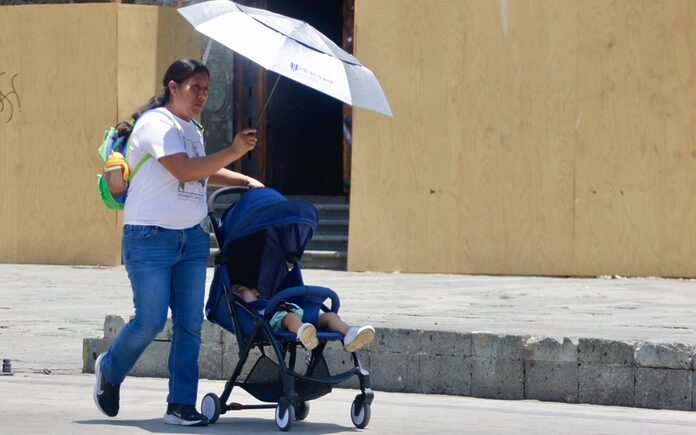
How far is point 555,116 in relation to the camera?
14.5 meters

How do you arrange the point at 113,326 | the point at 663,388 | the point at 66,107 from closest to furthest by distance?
1. the point at 663,388
2. the point at 113,326
3. the point at 66,107

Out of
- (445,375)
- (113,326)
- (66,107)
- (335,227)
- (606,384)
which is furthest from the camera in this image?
(66,107)

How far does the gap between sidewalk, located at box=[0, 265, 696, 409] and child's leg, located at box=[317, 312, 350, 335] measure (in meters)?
1.70

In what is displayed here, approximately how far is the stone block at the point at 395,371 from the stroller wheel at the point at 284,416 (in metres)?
1.94

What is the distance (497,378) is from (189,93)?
257 centimetres

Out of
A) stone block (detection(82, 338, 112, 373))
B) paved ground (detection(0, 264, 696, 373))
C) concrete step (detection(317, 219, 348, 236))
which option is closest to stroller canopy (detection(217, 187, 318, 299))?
paved ground (detection(0, 264, 696, 373))

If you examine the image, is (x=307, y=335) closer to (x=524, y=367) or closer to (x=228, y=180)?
(x=228, y=180)

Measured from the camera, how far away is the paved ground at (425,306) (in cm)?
942

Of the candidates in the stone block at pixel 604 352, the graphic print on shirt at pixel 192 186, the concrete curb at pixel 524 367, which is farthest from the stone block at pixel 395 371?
the graphic print on shirt at pixel 192 186

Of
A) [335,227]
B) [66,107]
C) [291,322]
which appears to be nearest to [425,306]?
[291,322]

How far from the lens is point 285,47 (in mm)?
6852

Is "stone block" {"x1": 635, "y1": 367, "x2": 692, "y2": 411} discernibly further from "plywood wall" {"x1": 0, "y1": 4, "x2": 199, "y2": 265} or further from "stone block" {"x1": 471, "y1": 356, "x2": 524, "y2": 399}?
"plywood wall" {"x1": 0, "y1": 4, "x2": 199, "y2": 265}

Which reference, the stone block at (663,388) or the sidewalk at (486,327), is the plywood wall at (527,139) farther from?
the stone block at (663,388)

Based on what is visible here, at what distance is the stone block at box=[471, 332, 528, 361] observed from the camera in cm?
844
